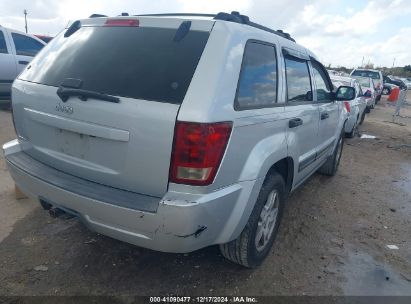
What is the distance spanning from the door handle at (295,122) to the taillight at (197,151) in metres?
1.06

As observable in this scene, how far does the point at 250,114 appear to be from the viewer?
245 cm

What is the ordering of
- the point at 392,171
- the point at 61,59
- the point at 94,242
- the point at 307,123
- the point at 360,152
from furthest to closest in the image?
the point at 360,152
the point at 392,171
the point at 307,123
the point at 94,242
the point at 61,59

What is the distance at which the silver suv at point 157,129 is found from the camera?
2.14 meters

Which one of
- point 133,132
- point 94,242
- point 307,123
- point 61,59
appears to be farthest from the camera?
point 307,123

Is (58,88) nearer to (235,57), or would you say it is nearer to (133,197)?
(133,197)

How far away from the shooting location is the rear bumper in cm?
213

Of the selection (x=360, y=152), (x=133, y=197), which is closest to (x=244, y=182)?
(x=133, y=197)

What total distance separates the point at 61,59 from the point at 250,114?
1.47m

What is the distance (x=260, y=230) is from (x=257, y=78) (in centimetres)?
122

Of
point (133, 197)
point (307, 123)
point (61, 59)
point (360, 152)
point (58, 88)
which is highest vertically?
point (61, 59)

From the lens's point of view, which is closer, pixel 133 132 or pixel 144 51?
pixel 133 132

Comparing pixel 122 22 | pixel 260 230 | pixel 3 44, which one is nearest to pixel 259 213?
pixel 260 230

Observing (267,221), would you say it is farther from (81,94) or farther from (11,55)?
(11,55)

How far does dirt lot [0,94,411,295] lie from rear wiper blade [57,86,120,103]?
4.54ft
